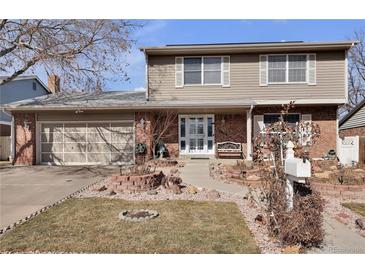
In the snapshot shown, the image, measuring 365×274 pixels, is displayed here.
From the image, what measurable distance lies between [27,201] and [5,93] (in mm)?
19520

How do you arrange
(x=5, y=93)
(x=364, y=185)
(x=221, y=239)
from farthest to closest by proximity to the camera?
A: (x=5, y=93)
(x=364, y=185)
(x=221, y=239)

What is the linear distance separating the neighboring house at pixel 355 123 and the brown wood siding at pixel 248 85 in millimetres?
4417

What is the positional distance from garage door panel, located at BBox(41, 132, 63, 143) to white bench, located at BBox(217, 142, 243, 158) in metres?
8.37

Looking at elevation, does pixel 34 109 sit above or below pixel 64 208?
above

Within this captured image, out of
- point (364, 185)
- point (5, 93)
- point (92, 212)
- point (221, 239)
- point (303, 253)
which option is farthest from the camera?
point (5, 93)

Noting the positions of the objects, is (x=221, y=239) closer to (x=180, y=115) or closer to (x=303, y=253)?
(x=303, y=253)

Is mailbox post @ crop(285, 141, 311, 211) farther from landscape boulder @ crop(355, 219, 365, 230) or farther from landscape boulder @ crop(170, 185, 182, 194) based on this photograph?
landscape boulder @ crop(170, 185, 182, 194)

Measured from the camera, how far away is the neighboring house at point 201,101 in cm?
1549

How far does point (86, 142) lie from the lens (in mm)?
15844

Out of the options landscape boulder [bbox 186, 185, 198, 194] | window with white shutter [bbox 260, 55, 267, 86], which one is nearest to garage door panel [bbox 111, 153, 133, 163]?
landscape boulder [bbox 186, 185, 198, 194]

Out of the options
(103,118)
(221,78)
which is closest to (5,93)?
(103,118)

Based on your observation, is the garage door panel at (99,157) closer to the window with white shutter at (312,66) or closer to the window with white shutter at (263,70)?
the window with white shutter at (263,70)

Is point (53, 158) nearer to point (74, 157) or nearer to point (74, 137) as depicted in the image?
point (74, 157)

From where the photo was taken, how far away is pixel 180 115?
1622 cm
